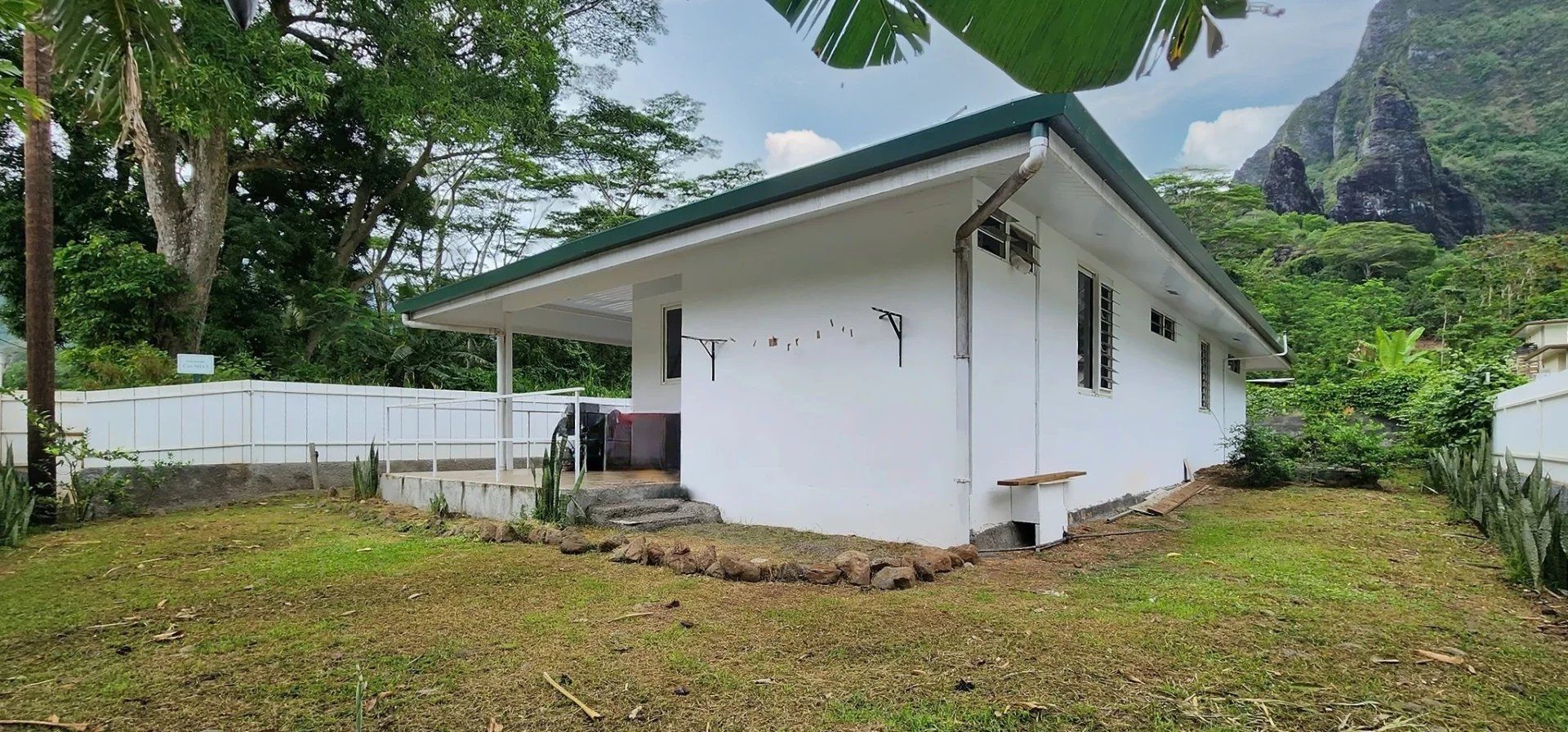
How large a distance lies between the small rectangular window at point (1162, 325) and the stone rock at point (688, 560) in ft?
23.5

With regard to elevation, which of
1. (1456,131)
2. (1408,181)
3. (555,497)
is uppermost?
(1456,131)

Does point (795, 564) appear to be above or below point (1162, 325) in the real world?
below

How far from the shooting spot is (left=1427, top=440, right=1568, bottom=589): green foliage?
3730mm

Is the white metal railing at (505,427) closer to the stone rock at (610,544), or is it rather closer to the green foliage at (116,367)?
the stone rock at (610,544)

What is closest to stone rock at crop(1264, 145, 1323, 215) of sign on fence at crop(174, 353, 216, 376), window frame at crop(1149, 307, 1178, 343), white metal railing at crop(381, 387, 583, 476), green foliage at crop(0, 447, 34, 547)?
window frame at crop(1149, 307, 1178, 343)

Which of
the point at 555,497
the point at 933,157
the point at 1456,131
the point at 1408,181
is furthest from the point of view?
the point at 1456,131

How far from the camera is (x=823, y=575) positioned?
4.20 metres

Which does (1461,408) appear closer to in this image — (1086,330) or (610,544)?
(1086,330)

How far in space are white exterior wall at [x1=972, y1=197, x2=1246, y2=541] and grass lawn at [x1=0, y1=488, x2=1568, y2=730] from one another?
0.87 meters

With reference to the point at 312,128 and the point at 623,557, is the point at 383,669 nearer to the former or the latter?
the point at 623,557

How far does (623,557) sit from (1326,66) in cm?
502

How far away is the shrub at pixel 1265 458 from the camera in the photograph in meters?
10.4

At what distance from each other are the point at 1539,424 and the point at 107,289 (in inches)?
762

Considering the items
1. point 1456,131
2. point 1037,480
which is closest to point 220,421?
point 1037,480
